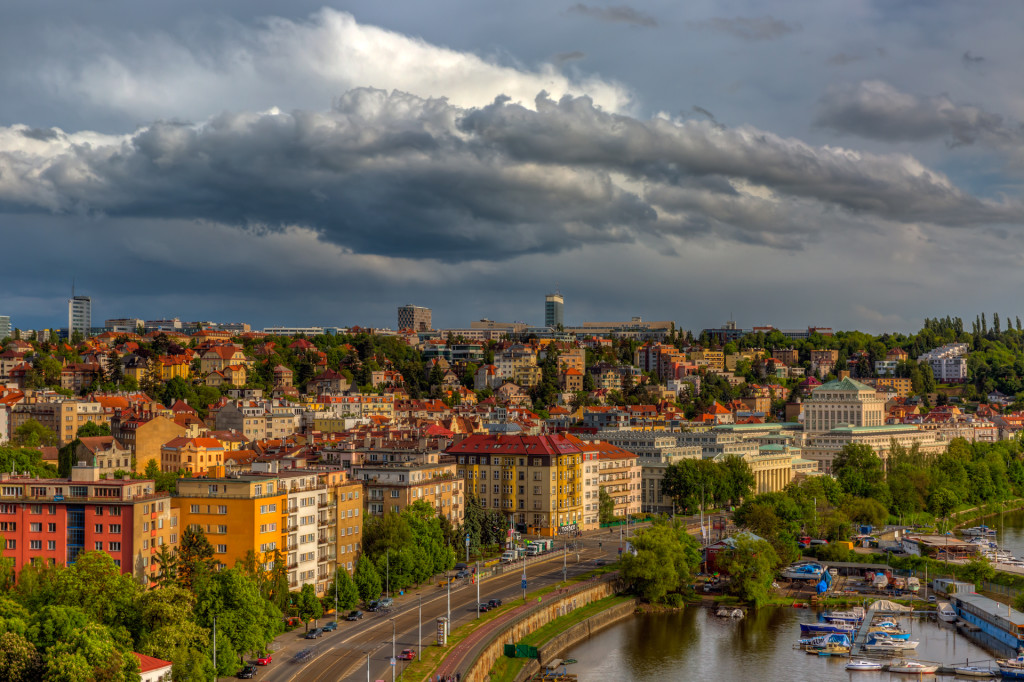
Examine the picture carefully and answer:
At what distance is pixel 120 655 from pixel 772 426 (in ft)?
340

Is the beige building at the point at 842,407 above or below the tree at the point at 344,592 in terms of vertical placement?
above

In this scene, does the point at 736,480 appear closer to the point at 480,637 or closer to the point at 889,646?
the point at 889,646

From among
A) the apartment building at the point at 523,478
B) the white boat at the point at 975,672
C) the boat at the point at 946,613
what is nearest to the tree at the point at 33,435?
the apartment building at the point at 523,478

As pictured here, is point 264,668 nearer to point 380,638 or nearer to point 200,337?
point 380,638

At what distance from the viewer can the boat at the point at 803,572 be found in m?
68.8

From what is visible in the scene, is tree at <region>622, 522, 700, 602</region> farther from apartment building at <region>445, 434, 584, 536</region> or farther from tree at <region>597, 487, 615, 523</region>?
tree at <region>597, 487, 615, 523</region>

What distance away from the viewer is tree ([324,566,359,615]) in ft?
167

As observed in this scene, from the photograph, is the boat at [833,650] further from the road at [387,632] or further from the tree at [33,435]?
the tree at [33,435]

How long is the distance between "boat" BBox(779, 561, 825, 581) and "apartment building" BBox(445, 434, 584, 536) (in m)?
15.6

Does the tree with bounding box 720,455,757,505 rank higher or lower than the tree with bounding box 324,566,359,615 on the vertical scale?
higher

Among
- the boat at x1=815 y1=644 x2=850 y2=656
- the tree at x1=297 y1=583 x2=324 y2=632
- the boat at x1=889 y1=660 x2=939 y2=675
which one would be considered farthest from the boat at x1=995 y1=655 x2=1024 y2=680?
the tree at x1=297 y1=583 x2=324 y2=632

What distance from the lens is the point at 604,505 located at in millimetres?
84375

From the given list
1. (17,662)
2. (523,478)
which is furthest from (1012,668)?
(17,662)

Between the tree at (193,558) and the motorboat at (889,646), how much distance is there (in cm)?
2951
